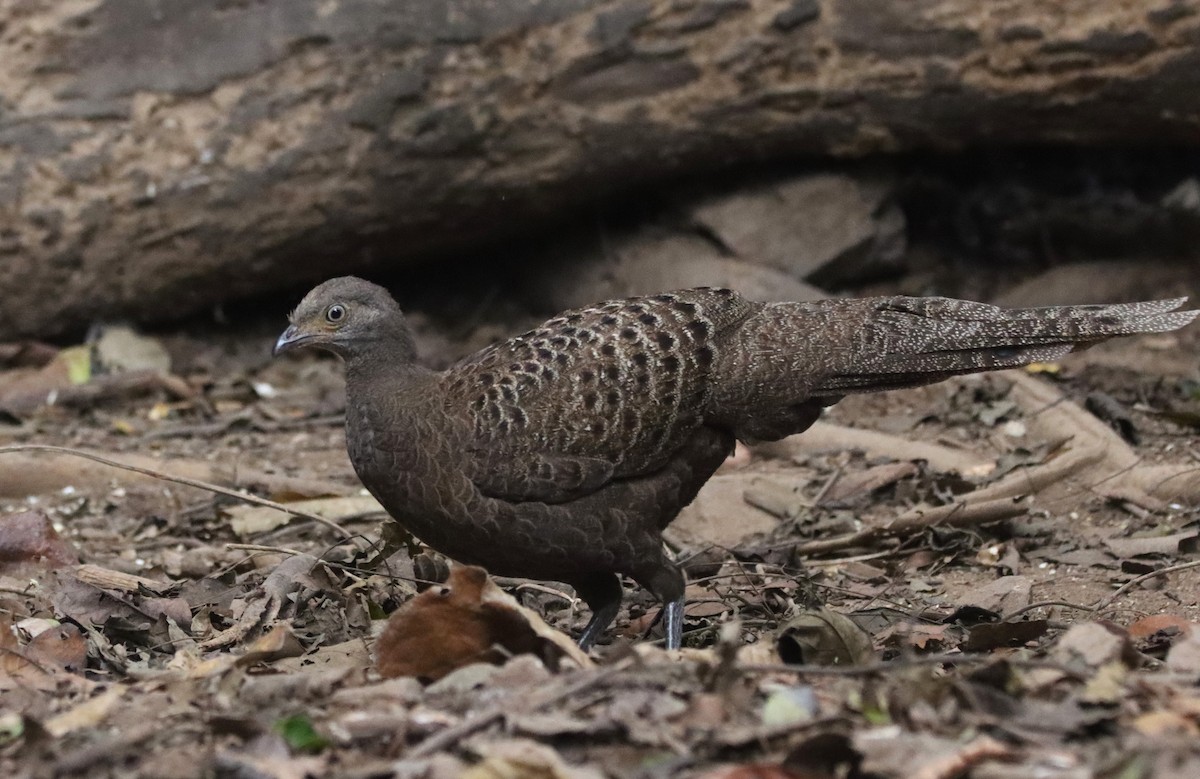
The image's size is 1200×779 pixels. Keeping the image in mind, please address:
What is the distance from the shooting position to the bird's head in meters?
5.48

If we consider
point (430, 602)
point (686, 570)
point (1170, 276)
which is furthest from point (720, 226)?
point (430, 602)

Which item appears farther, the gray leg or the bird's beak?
the bird's beak

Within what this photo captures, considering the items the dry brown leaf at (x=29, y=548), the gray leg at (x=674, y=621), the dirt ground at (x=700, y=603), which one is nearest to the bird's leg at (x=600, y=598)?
the dirt ground at (x=700, y=603)

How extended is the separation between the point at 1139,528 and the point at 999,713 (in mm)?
2954

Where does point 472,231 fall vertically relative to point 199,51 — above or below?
below

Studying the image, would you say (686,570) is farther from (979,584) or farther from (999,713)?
(999,713)

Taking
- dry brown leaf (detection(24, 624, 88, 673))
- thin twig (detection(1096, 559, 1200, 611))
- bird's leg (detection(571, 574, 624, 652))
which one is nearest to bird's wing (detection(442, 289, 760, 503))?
bird's leg (detection(571, 574, 624, 652))

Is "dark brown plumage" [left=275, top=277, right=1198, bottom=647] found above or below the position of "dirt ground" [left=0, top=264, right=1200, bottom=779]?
above

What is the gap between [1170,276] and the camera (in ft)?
29.9

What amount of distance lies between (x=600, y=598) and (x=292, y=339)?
1.40m

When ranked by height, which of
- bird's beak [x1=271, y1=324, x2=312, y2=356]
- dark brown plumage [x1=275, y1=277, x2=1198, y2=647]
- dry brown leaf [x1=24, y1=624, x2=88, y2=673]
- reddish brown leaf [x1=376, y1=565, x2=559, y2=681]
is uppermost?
bird's beak [x1=271, y1=324, x2=312, y2=356]

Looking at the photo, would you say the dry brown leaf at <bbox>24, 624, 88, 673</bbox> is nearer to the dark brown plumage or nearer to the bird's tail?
the dark brown plumage

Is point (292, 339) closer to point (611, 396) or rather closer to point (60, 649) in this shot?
point (611, 396)

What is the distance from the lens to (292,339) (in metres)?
5.50
